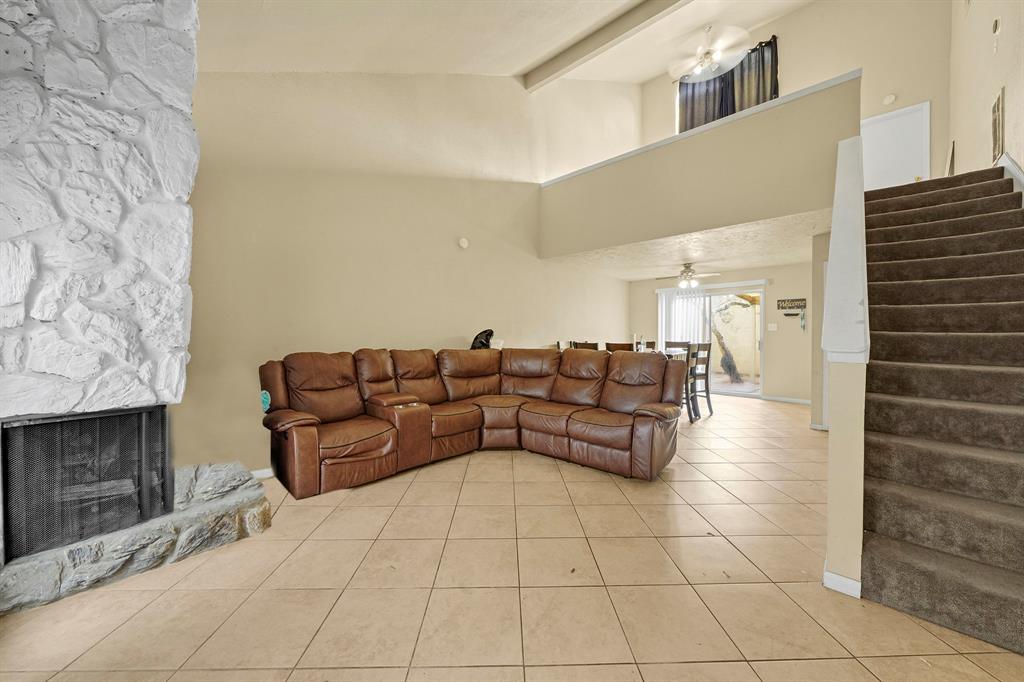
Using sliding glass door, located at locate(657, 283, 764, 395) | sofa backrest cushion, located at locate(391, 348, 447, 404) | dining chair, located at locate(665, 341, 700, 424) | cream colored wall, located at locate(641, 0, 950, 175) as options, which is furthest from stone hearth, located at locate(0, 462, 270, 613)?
cream colored wall, located at locate(641, 0, 950, 175)

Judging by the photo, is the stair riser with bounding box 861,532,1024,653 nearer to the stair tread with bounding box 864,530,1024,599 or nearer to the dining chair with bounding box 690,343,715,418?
the stair tread with bounding box 864,530,1024,599

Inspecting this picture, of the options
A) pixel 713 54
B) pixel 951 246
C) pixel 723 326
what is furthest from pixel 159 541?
pixel 723 326

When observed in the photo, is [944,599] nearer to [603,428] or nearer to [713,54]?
[603,428]

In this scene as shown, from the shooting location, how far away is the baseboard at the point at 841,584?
1839 millimetres

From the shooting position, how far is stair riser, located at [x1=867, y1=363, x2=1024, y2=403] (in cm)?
208

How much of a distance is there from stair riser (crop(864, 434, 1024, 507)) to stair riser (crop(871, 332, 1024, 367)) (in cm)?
75

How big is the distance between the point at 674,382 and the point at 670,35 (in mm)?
5912

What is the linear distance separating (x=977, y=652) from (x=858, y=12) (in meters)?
8.02

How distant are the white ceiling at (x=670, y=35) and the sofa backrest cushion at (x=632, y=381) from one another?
464cm

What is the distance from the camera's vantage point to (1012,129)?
337 cm

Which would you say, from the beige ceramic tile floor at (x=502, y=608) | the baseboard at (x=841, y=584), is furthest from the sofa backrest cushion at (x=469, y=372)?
the baseboard at (x=841, y=584)

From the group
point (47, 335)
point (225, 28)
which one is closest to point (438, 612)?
point (47, 335)

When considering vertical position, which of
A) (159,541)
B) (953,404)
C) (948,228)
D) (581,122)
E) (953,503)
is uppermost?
(581,122)

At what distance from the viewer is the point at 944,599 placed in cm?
165
